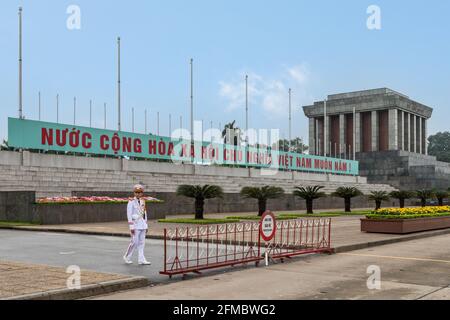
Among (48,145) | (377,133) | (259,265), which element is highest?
(377,133)

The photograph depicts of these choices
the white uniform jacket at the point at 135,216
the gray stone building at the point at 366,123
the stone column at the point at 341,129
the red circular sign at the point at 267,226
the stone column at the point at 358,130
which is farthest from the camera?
the stone column at the point at 341,129

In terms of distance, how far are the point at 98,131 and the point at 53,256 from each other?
28683 millimetres

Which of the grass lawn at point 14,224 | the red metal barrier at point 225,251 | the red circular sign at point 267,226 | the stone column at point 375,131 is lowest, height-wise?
the grass lawn at point 14,224

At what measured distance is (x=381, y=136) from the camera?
337ft

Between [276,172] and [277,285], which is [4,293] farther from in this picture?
[276,172]

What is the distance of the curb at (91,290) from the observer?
892 cm

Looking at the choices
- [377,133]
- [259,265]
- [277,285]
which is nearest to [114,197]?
[259,265]

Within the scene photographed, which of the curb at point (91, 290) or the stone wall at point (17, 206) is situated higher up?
the stone wall at point (17, 206)

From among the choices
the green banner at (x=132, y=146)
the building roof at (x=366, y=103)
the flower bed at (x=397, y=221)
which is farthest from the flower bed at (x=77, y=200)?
the building roof at (x=366, y=103)

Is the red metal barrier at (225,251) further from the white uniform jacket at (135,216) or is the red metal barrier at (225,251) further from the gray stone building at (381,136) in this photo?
the gray stone building at (381,136)

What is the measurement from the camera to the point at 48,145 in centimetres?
3894

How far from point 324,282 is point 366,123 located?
96.6m

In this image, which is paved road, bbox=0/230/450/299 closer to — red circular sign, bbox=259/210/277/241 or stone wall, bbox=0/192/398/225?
red circular sign, bbox=259/210/277/241

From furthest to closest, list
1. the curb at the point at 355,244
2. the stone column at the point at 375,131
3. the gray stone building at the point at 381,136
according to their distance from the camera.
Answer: the stone column at the point at 375,131, the gray stone building at the point at 381,136, the curb at the point at 355,244
